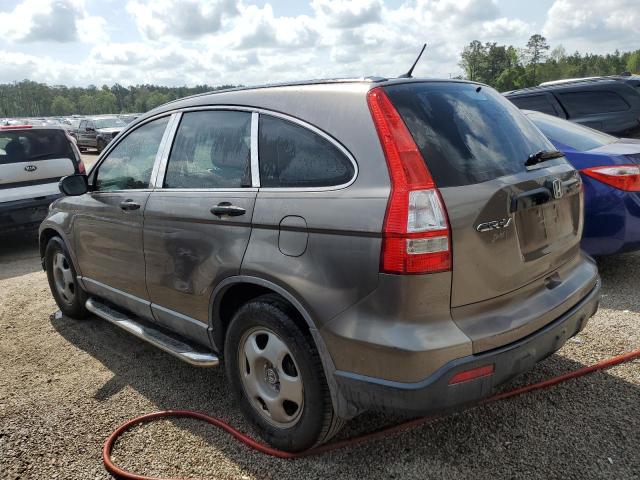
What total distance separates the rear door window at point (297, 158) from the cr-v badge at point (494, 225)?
0.59 m

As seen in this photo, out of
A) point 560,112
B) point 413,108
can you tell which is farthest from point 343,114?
point 560,112

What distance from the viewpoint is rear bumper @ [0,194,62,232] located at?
23.6 ft

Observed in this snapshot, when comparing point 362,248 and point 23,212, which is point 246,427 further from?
point 23,212

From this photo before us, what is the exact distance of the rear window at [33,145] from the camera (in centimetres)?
747

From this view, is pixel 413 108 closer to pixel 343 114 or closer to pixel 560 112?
pixel 343 114

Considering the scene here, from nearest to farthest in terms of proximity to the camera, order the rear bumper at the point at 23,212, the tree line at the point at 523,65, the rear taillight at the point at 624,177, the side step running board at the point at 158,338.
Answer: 1. the side step running board at the point at 158,338
2. the rear taillight at the point at 624,177
3. the rear bumper at the point at 23,212
4. the tree line at the point at 523,65

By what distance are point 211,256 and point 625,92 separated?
7.19 metres

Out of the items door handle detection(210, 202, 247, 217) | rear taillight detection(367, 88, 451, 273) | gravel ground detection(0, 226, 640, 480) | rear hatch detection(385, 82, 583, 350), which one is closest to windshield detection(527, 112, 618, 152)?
gravel ground detection(0, 226, 640, 480)

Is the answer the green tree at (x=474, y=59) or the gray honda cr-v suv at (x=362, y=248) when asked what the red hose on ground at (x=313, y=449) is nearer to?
the gray honda cr-v suv at (x=362, y=248)

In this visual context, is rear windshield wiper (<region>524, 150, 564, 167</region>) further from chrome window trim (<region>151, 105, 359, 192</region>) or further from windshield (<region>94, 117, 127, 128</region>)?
windshield (<region>94, 117, 127, 128</region>)

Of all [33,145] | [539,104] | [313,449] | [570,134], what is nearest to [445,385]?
[313,449]

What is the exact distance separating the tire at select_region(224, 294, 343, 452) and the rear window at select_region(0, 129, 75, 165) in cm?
612

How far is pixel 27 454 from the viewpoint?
9.66 feet

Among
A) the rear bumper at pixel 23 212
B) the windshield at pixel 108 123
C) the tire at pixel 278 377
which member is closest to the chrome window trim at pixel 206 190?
the tire at pixel 278 377
